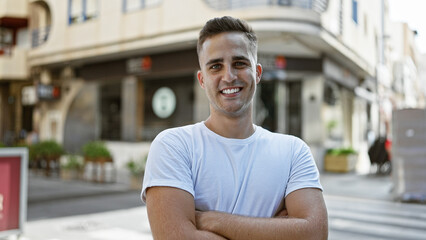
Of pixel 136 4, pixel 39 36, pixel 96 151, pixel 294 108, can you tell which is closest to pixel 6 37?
pixel 39 36

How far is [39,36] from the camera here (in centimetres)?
2017

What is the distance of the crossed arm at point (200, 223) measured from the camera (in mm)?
1672

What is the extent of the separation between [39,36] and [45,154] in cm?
761

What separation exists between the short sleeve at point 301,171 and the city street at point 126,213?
4.66 metres

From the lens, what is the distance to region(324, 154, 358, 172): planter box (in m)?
16.0

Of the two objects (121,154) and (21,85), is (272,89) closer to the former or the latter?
(121,154)

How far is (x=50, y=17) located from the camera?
21125 millimetres

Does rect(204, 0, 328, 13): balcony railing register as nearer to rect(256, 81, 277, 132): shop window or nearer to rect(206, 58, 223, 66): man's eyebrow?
rect(256, 81, 277, 132): shop window

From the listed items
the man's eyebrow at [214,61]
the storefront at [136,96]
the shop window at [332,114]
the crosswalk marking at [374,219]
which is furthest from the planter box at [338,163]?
the man's eyebrow at [214,61]

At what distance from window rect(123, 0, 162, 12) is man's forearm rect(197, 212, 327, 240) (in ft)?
47.8

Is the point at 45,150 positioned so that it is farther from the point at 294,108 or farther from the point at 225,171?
the point at 225,171

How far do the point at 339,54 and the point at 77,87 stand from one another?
1225 cm

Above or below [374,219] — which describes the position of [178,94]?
above

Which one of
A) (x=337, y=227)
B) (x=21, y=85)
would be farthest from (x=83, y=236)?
(x=21, y=85)
